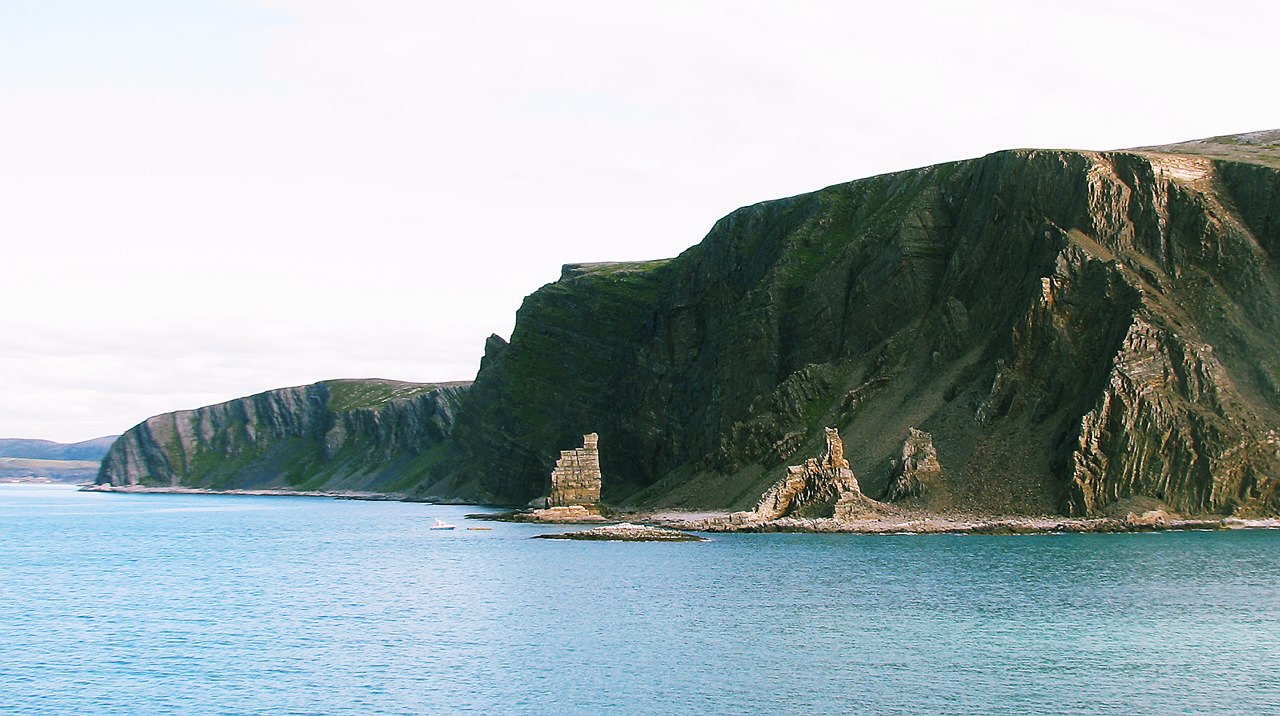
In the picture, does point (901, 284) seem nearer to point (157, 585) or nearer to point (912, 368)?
point (912, 368)

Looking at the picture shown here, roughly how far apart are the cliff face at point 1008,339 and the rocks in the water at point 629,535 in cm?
1734

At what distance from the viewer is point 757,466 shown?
144125 mm

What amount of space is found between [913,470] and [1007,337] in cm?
1991

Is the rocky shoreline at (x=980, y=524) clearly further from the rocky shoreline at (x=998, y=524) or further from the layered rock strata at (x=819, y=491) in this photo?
the layered rock strata at (x=819, y=491)

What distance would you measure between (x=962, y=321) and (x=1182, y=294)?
75.3 ft

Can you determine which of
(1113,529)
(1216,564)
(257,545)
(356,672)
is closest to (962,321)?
(1113,529)

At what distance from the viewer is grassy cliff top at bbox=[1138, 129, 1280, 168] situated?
13800 centimetres

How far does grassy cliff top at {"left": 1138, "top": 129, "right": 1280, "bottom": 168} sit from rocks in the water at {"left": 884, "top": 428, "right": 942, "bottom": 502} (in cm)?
4675

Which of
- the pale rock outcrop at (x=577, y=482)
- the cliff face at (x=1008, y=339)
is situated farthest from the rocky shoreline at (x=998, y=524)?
the pale rock outcrop at (x=577, y=482)

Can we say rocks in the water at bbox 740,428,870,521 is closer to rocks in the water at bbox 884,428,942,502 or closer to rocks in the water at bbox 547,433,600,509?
rocks in the water at bbox 884,428,942,502

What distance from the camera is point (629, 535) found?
12025 cm

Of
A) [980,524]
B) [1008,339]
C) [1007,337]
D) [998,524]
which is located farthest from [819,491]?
[1007,337]

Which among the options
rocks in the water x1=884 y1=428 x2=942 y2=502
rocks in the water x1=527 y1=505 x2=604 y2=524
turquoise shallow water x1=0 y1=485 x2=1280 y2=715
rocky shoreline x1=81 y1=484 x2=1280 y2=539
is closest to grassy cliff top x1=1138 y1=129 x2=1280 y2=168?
rocky shoreline x1=81 y1=484 x2=1280 y2=539

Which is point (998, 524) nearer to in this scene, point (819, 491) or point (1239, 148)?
point (819, 491)
